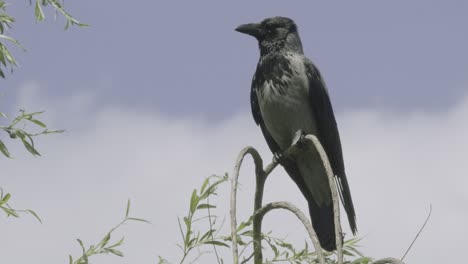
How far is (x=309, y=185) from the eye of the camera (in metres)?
A: 4.39

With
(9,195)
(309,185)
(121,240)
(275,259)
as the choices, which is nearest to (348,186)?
(309,185)

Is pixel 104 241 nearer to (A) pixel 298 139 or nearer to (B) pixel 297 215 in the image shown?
(B) pixel 297 215

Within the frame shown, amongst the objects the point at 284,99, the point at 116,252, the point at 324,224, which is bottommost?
the point at 324,224

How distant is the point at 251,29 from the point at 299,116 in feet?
2.08

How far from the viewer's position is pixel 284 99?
434 centimetres

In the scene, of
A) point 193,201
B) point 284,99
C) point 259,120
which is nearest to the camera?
point 193,201

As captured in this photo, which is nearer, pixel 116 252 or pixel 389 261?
→ pixel 389 261

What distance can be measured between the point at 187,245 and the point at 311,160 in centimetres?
212

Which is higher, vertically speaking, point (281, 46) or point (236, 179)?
point (281, 46)

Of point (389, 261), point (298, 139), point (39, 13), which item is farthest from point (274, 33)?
point (389, 261)

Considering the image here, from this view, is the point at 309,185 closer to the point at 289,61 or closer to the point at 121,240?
the point at 289,61

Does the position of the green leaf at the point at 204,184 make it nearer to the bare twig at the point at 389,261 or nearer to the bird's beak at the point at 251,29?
the bare twig at the point at 389,261

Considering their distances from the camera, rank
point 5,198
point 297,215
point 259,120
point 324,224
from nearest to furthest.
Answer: point 297,215 → point 5,198 → point 324,224 → point 259,120

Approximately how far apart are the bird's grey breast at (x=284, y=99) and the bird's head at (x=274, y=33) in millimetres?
193
